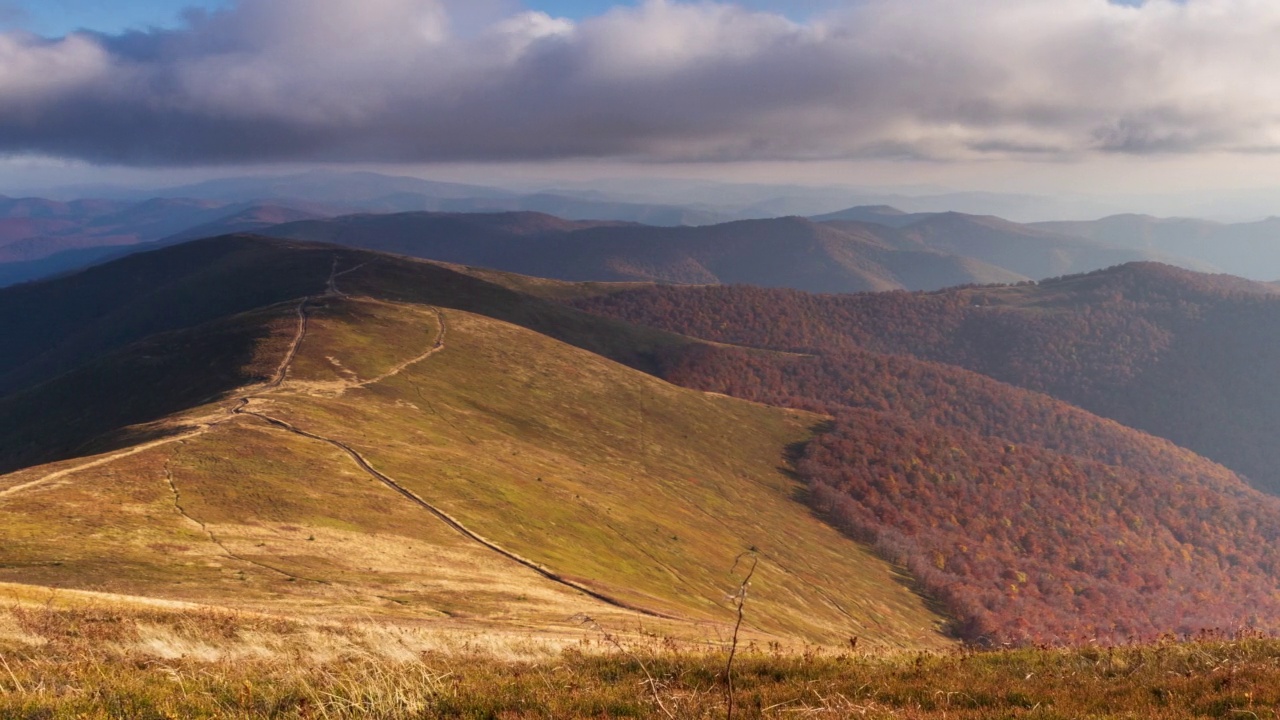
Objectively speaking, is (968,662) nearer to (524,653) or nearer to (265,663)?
(524,653)

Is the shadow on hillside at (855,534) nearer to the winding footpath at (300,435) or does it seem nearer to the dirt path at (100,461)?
the winding footpath at (300,435)

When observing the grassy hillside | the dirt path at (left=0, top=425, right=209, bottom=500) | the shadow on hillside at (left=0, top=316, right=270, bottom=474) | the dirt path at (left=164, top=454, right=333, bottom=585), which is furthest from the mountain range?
the grassy hillside

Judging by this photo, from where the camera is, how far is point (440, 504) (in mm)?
58719

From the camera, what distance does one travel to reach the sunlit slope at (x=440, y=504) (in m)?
36.8

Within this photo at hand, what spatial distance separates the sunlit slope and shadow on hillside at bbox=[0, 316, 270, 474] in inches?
155

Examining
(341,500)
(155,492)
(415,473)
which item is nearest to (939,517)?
(415,473)

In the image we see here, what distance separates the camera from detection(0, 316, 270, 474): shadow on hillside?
96000 millimetres

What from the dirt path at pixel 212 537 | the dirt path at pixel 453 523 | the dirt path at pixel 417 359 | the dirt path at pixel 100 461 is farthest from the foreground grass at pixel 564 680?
the dirt path at pixel 417 359

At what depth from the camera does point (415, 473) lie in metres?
64.6

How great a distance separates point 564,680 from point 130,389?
424 feet

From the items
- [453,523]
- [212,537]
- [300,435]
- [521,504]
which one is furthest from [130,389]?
[212,537]

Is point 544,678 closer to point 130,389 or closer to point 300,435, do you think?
point 300,435

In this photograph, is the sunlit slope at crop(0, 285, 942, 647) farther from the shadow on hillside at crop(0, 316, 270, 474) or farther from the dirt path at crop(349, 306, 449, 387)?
the shadow on hillside at crop(0, 316, 270, 474)

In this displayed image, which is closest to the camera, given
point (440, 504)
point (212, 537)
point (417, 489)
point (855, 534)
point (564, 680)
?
point (564, 680)
